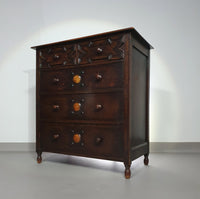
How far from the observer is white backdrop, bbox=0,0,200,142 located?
8.60 ft

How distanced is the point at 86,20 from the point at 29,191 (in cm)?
218

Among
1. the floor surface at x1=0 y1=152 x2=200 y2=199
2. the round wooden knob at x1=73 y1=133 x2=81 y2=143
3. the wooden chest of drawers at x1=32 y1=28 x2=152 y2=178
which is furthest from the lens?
the round wooden knob at x1=73 y1=133 x2=81 y2=143

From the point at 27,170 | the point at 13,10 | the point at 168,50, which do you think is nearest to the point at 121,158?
the point at 27,170

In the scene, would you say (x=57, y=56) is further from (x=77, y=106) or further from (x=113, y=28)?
(x=113, y=28)

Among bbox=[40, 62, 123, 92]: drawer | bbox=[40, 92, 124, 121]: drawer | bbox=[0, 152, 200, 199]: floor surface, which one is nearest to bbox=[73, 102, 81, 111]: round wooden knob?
bbox=[40, 92, 124, 121]: drawer

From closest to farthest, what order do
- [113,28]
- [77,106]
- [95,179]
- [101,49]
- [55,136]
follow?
[95,179], [101,49], [77,106], [55,136], [113,28]

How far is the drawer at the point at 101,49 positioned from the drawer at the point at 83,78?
0.22 ft

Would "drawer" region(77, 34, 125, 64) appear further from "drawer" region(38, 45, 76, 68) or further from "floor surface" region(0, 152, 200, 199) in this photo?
"floor surface" region(0, 152, 200, 199)

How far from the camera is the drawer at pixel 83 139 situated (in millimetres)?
1687

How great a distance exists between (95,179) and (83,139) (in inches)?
14.1

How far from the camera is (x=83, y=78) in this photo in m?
1.85

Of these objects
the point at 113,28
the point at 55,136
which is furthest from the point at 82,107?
the point at 113,28

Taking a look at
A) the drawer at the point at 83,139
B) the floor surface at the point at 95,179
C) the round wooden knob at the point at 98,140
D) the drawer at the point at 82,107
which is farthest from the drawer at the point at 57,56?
the floor surface at the point at 95,179

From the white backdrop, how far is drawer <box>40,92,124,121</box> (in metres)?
0.88
